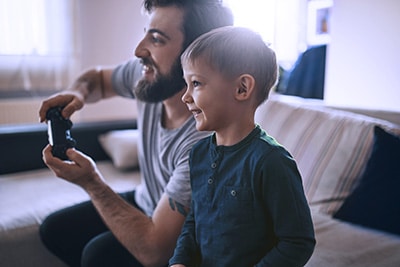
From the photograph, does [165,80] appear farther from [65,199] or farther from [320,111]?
[65,199]

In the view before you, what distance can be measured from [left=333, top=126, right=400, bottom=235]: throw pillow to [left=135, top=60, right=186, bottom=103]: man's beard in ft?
1.79

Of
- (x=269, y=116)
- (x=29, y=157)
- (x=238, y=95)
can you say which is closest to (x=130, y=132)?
(x=29, y=157)

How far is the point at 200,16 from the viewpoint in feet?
3.28

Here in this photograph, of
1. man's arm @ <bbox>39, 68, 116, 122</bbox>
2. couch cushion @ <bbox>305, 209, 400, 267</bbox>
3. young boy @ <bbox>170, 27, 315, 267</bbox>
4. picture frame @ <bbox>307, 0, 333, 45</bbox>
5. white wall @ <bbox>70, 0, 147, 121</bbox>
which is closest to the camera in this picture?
young boy @ <bbox>170, 27, 315, 267</bbox>

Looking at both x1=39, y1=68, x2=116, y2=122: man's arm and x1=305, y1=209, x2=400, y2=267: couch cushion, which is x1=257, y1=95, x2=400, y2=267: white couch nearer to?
x1=305, y1=209, x2=400, y2=267: couch cushion

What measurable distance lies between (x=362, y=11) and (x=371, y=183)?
93 cm

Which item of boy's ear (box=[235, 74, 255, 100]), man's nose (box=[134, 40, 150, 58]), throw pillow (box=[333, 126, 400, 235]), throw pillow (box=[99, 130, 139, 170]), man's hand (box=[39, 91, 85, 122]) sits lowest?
throw pillow (box=[99, 130, 139, 170])

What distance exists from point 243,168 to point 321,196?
61cm

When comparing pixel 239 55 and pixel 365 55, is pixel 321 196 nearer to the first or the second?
pixel 239 55

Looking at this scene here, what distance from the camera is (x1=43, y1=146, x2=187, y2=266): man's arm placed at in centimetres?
94

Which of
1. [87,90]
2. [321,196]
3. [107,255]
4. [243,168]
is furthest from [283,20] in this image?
[243,168]

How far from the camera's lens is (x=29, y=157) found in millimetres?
1814

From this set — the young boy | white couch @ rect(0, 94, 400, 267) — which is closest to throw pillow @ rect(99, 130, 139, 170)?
white couch @ rect(0, 94, 400, 267)

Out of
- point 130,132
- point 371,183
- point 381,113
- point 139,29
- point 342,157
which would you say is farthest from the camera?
point 139,29
